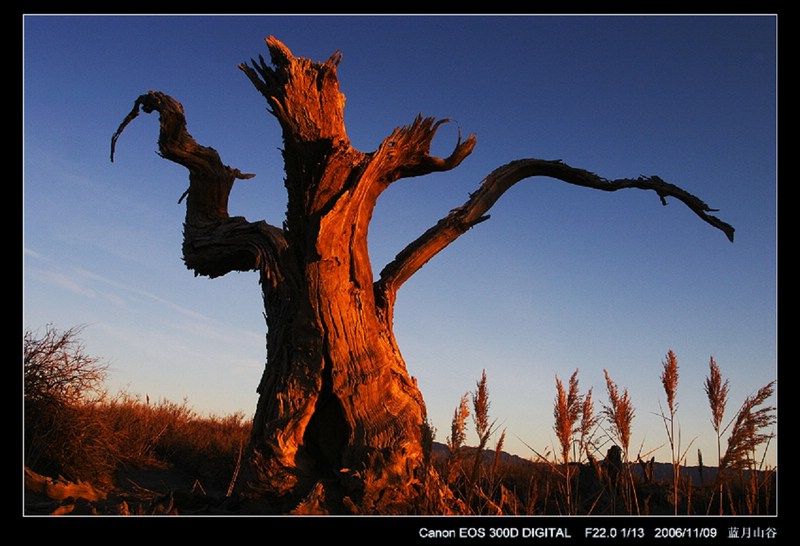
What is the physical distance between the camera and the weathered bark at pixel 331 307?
18.6 ft

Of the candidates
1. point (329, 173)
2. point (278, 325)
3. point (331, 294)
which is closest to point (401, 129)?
point (329, 173)

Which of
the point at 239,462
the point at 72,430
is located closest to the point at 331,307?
the point at 239,462

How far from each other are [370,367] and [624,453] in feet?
8.27

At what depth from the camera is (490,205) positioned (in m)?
7.00

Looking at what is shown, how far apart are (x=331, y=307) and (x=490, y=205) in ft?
7.23

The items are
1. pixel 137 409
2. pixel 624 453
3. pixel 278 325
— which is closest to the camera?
pixel 624 453

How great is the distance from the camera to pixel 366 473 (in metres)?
5.48

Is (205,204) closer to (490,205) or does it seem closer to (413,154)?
(413,154)

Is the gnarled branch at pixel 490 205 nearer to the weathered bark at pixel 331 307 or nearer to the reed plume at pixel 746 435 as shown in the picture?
the weathered bark at pixel 331 307

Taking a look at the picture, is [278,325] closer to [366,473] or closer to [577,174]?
[366,473]
